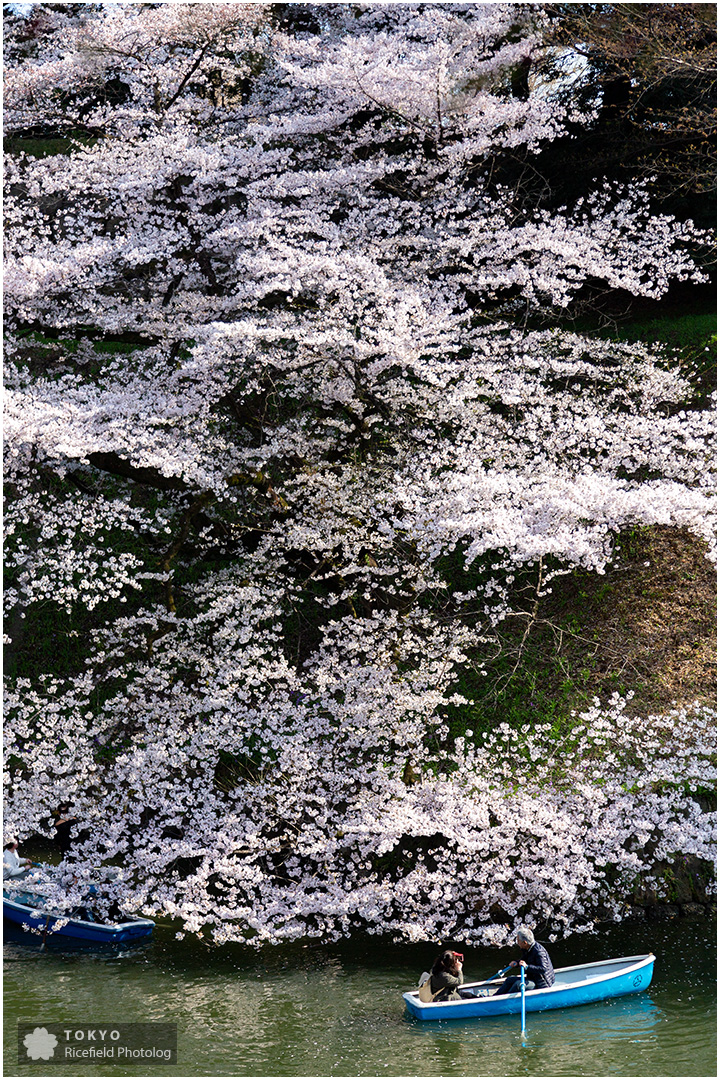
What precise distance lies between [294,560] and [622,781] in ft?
15.8

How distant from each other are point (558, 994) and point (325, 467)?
21.5 feet

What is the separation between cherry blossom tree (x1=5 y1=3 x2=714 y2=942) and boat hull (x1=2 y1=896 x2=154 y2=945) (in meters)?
0.38

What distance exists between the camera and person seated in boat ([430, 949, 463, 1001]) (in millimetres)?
8078

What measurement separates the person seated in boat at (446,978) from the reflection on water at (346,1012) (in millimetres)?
281

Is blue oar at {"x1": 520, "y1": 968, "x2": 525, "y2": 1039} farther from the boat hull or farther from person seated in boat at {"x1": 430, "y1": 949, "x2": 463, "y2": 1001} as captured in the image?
the boat hull

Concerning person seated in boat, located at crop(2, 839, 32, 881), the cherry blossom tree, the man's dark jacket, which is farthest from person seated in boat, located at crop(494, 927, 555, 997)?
person seated in boat, located at crop(2, 839, 32, 881)

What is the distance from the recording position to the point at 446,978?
318 inches

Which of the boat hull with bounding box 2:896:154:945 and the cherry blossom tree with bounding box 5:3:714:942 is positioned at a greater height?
the cherry blossom tree with bounding box 5:3:714:942

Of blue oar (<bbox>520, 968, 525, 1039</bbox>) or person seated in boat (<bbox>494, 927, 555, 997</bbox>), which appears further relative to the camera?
person seated in boat (<bbox>494, 927, 555, 997</bbox>)

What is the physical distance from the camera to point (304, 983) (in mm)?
8836

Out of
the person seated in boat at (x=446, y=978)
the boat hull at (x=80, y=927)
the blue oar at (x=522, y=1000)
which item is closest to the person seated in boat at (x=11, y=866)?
the boat hull at (x=80, y=927)

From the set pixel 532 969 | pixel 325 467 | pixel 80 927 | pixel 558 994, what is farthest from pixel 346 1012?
pixel 325 467

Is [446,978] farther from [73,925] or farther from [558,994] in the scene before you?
[73,925]

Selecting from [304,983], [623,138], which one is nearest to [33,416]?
[304,983]
